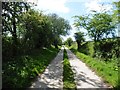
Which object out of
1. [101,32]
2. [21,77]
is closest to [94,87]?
[21,77]

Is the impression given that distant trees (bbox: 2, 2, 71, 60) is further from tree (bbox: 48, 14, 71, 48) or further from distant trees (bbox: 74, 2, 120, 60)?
tree (bbox: 48, 14, 71, 48)

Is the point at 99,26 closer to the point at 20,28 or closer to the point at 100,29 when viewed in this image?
the point at 100,29

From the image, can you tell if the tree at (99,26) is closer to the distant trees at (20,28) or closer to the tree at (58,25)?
the distant trees at (20,28)

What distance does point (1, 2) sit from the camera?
1275cm

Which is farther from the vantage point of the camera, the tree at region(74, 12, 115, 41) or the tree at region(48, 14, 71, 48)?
the tree at region(48, 14, 71, 48)

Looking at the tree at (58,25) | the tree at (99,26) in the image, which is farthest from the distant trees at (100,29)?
the tree at (58,25)

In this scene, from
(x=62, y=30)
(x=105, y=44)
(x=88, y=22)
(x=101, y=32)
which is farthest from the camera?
(x=62, y=30)

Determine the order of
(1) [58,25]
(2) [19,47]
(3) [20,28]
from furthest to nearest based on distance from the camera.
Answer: (1) [58,25] → (3) [20,28] → (2) [19,47]

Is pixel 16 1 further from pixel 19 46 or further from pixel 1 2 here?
pixel 19 46

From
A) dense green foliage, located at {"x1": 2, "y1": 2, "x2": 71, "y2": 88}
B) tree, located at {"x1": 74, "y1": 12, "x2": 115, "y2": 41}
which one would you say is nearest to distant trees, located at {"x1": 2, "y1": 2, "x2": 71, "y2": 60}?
dense green foliage, located at {"x1": 2, "y1": 2, "x2": 71, "y2": 88}

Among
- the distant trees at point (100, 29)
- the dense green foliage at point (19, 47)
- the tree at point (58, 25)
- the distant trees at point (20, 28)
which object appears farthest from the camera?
the tree at point (58, 25)

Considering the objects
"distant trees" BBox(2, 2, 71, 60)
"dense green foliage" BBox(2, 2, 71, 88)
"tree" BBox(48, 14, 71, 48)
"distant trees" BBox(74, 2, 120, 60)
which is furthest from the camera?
"tree" BBox(48, 14, 71, 48)

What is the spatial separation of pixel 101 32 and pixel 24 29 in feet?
29.8

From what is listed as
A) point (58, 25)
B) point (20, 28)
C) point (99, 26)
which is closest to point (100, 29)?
point (99, 26)
